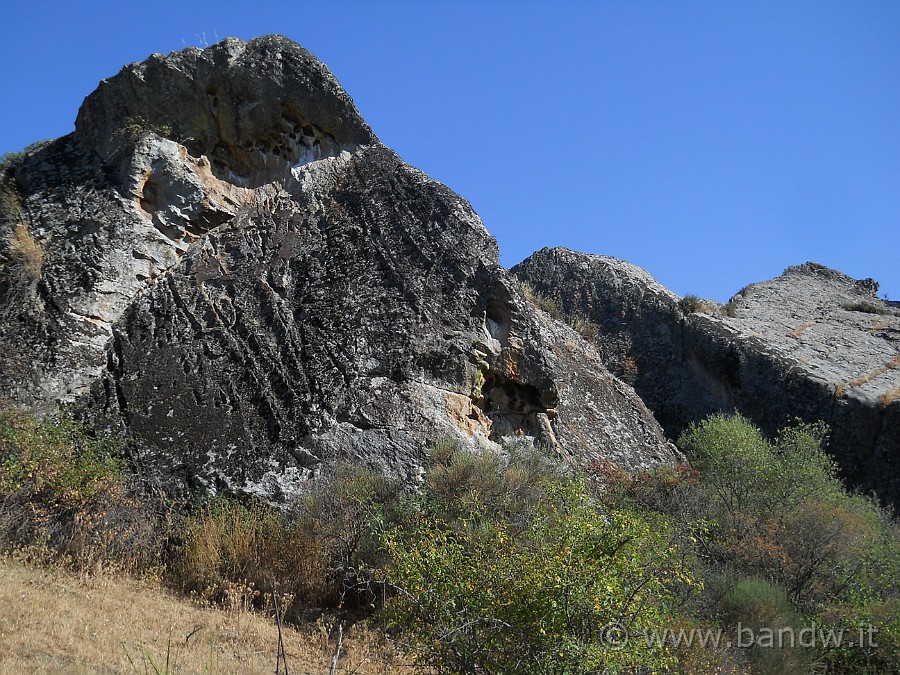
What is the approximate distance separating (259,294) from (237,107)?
4096mm

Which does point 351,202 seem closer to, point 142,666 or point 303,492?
point 303,492

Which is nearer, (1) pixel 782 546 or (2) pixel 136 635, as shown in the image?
(2) pixel 136 635

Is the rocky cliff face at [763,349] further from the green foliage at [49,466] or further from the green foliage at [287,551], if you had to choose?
the green foliage at [49,466]

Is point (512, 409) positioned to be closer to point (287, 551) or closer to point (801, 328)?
point (287, 551)

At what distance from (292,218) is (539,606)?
8348 millimetres

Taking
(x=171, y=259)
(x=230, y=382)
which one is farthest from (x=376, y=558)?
(x=171, y=259)

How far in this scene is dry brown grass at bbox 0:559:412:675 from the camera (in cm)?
473

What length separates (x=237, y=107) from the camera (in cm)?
1195

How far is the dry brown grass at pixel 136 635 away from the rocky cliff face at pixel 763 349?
12427mm

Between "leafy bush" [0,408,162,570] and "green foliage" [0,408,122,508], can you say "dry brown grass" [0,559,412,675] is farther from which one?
"green foliage" [0,408,122,508]

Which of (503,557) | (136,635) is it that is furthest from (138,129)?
(503,557)

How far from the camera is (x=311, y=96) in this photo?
12.0m

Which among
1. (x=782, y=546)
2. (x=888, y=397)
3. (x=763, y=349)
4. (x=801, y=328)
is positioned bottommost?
(x=782, y=546)

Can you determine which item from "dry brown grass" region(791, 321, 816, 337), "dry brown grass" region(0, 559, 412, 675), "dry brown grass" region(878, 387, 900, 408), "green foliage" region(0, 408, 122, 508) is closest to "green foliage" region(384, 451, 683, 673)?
"dry brown grass" region(0, 559, 412, 675)
